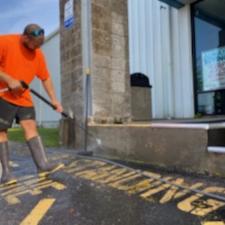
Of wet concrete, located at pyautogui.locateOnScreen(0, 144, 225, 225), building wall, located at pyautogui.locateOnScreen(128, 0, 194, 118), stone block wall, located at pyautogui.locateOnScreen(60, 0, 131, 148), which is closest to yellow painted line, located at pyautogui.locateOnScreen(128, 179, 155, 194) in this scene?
wet concrete, located at pyautogui.locateOnScreen(0, 144, 225, 225)

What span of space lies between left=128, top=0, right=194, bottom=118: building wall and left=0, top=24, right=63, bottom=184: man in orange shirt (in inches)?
200

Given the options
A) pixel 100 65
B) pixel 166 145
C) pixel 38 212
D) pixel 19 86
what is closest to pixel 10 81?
pixel 19 86

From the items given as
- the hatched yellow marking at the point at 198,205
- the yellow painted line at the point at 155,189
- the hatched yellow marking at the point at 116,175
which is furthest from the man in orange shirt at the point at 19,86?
the hatched yellow marking at the point at 198,205

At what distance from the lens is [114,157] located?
4777 mm

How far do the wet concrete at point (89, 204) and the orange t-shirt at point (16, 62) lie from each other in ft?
2.85

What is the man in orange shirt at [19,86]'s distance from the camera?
3.49 meters

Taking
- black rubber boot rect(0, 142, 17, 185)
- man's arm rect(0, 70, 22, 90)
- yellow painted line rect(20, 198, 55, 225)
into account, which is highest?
man's arm rect(0, 70, 22, 90)

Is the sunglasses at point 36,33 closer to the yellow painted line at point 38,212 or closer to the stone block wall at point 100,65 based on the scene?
the yellow painted line at point 38,212

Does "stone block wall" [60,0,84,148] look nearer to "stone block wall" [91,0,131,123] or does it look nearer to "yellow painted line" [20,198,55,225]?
"stone block wall" [91,0,131,123]

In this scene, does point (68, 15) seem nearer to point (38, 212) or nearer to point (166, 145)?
point (166, 145)

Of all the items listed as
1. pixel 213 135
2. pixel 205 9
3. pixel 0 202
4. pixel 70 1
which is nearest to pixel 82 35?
pixel 70 1

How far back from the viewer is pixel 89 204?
272cm

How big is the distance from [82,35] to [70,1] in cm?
76

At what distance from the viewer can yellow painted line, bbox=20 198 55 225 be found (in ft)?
7.77
